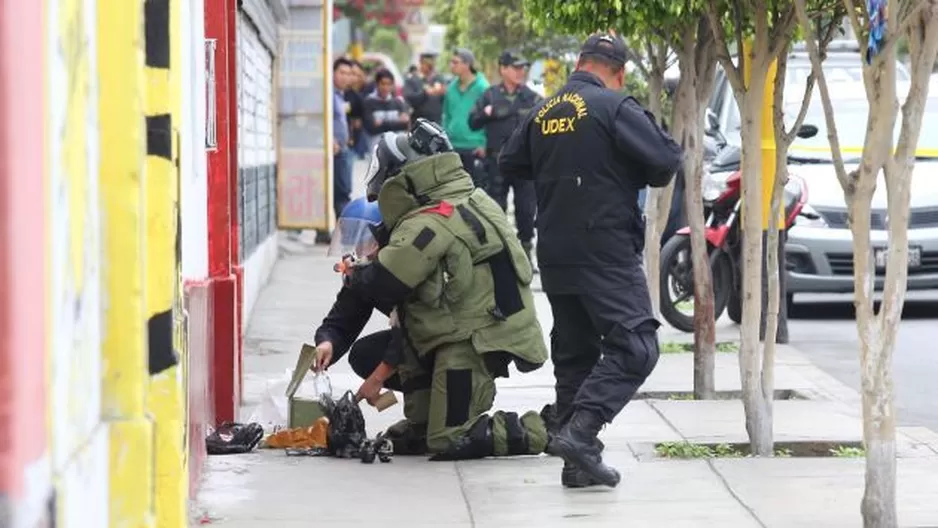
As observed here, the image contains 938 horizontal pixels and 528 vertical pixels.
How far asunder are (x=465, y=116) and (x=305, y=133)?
1648mm

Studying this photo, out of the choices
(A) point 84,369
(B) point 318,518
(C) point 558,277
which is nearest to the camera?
(A) point 84,369

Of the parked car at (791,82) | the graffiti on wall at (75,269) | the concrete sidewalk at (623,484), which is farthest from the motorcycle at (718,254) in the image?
the graffiti on wall at (75,269)

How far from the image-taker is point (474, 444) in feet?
27.8

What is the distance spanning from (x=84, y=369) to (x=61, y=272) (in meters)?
0.39

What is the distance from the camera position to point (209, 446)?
340 inches

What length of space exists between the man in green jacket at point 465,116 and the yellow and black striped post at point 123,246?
1476 centimetres

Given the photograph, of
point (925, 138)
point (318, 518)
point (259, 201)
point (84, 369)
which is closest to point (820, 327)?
point (925, 138)

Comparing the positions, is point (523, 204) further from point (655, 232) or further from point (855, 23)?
point (855, 23)

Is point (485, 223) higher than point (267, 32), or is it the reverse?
point (267, 32)

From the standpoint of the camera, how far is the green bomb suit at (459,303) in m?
8.30

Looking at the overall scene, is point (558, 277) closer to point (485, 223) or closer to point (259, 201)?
point (485, 223)

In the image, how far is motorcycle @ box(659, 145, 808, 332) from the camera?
13594 millimetres

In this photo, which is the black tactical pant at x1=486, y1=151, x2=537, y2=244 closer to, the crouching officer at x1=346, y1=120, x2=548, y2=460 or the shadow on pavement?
the shadow on pavement

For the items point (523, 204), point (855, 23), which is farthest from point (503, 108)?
point (855, 23)
